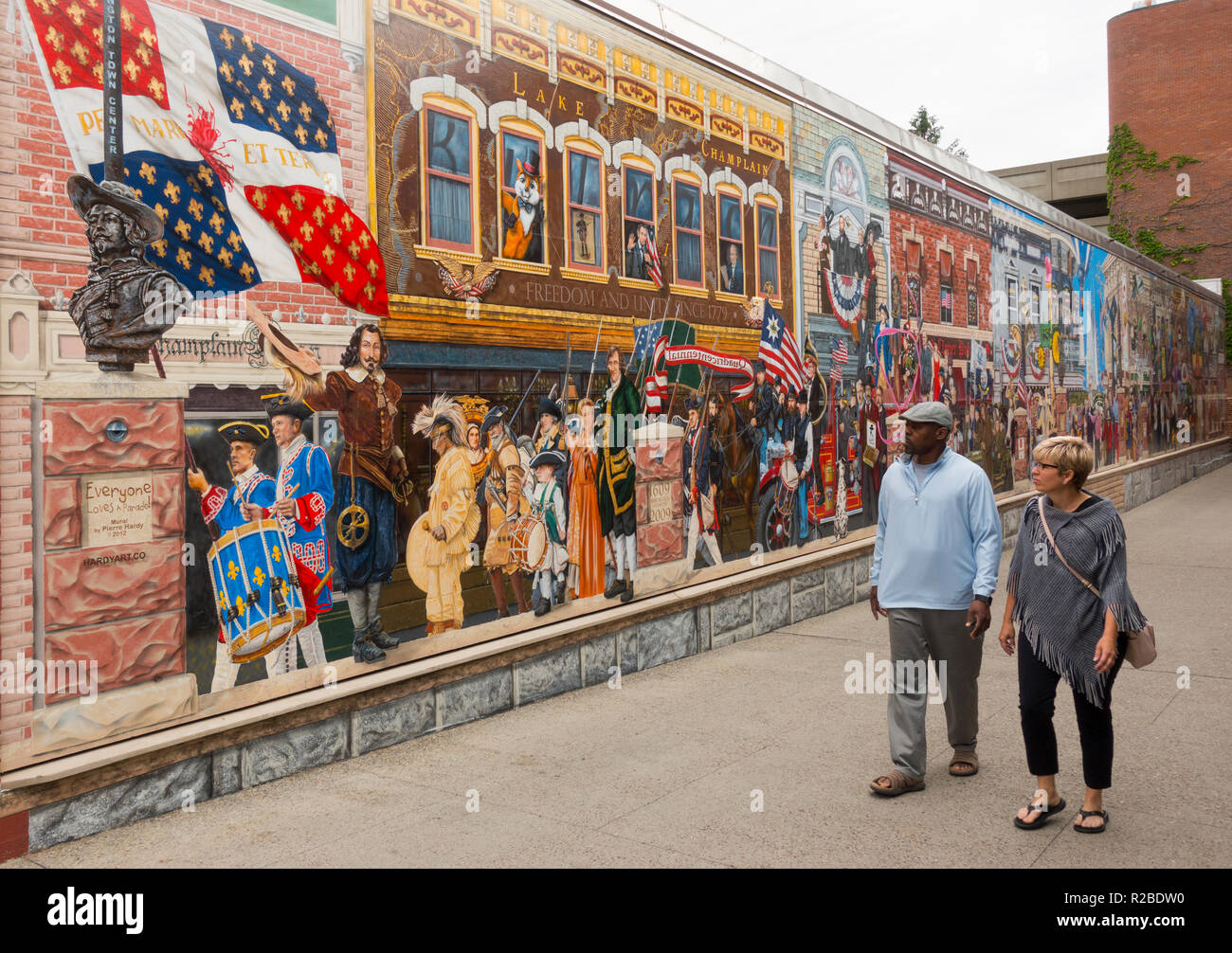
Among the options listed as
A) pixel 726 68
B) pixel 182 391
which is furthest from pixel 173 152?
pixel 726 68

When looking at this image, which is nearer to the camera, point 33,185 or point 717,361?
point 33,185

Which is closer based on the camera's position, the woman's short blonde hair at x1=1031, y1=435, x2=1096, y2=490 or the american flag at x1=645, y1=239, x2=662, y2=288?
the woman's short blonde hair at x1=1031, y1=435, x2=1096, y2=490

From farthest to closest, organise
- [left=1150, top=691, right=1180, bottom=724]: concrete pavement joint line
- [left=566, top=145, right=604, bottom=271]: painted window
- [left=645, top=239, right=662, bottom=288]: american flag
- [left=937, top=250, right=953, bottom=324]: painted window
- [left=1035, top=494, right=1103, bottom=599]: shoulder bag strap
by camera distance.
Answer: [left=937, top=250, right=953, bottom=324]: painted window → [left=645, top=239, right=662, bottom=288]: american flag → [left=566, top=145, right=604, bottom=271]: painted window → [left=1150, top=691, right=1180, bottom=724]: concrete pavement joint line → [left=1035, top=494, right=1103, bottom=599]: shoulder bag strap

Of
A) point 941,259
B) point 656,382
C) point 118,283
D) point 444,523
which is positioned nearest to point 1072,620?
point 444,523

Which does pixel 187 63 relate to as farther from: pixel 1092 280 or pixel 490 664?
pixel 1092 280

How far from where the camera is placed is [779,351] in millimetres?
9852

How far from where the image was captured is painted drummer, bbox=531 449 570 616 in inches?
278

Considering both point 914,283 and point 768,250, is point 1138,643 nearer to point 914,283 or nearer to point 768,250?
point 768,250

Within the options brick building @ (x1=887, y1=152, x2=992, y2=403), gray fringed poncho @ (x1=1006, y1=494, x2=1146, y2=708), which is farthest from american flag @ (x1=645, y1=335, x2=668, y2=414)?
brick building @ (x1=887, y1=152, x2=992, y2=403)

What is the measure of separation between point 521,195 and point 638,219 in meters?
1.43

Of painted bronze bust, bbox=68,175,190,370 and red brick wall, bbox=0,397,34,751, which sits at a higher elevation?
painted bronze bust, bbox=68,175,190,370

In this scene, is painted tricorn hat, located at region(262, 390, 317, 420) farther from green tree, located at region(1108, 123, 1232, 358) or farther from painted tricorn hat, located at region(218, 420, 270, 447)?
green tree, located at region(1108, 123, 1232, 358)

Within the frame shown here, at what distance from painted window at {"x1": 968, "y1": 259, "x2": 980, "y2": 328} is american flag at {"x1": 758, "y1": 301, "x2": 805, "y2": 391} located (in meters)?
5.28

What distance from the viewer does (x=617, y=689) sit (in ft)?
24.1
